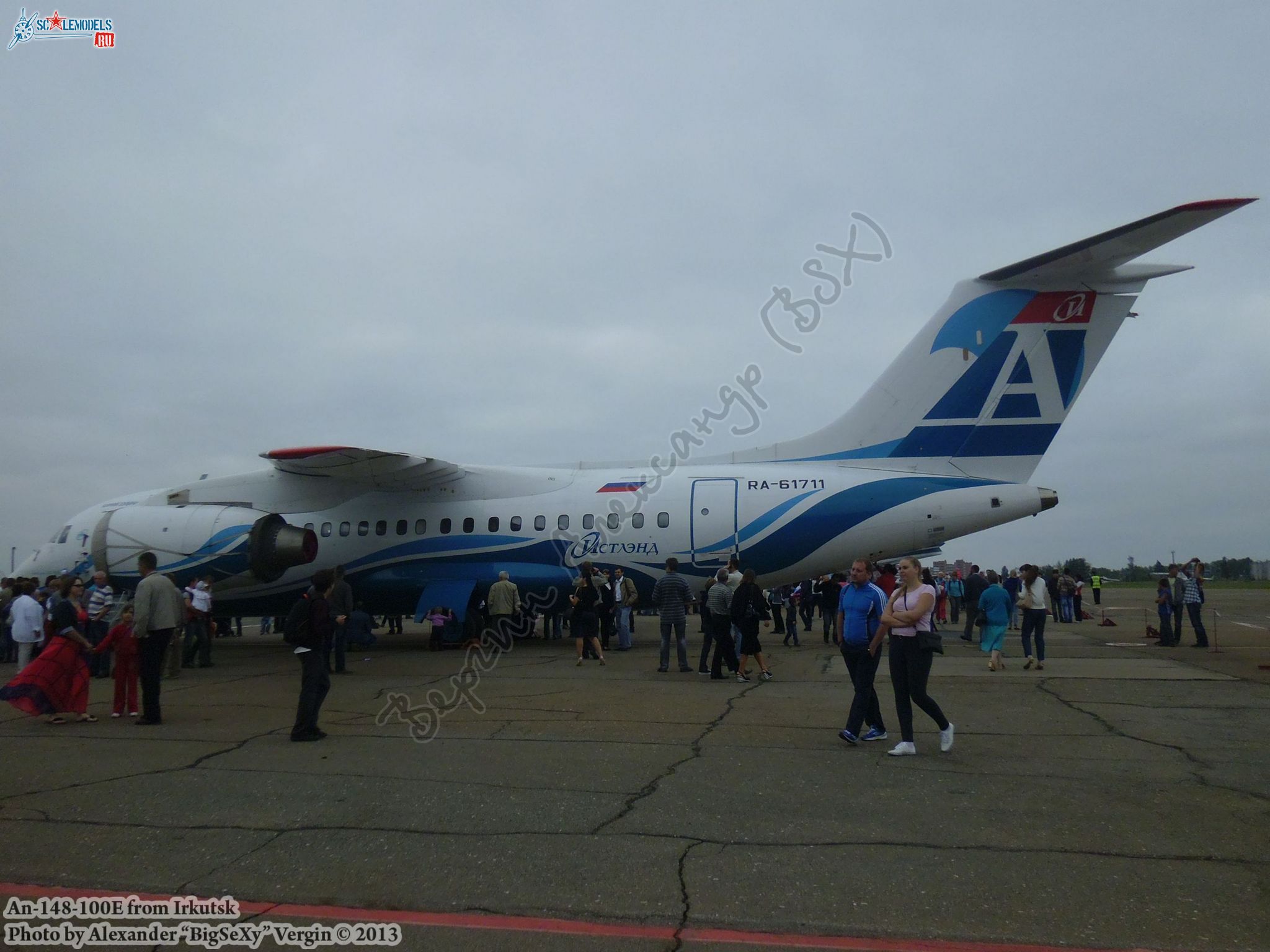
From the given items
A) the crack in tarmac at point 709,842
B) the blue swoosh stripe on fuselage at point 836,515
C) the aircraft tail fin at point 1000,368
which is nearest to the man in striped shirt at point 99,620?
the crack in tarmac at point 709,842

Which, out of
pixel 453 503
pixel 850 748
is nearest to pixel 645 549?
pixel 453 503

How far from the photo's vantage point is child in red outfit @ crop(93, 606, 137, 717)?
29.6ft

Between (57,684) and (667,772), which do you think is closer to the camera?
(667,772)

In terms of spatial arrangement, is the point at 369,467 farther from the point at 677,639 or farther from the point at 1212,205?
the point at 1212,205

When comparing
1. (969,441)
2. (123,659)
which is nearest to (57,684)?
(123,659)

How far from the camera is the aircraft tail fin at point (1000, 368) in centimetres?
1380

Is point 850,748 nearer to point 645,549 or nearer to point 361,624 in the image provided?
point 645,549

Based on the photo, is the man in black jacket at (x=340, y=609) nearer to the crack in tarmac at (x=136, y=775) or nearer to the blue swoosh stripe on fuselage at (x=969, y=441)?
the crack in tarmac at (x=136, y=775)

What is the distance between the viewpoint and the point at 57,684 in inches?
338

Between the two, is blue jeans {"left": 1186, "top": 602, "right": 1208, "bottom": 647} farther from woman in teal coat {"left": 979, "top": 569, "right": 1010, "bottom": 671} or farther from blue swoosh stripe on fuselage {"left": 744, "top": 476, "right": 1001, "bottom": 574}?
woman in teal coat {"left": 979, "top": 569, "right": 1010, "bottom": 671}

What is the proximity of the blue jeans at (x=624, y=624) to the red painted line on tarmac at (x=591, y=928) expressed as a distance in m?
12.3

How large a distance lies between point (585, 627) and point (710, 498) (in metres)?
3.58

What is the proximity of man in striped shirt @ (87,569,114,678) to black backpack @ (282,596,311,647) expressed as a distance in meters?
6.86

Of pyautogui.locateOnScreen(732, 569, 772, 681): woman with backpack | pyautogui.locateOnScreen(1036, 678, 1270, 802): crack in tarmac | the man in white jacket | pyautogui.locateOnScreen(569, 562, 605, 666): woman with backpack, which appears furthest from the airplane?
pyautogui.locateOnScreen(1036, 678, 1270, 802): crack in tarmac
